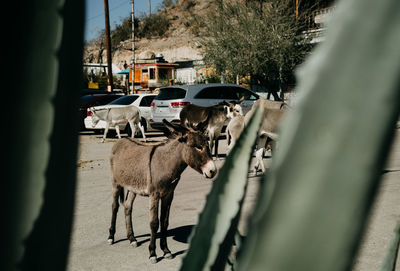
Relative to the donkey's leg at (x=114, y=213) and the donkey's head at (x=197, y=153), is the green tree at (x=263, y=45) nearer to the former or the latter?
the donkey's leg at (x=114, y=213)

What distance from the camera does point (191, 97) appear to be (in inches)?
671

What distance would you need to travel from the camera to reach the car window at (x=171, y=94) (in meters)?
17.3

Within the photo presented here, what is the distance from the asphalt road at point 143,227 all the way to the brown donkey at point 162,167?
0.81 feet

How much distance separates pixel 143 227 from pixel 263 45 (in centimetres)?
1916

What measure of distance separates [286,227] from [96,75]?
46246 millimetres

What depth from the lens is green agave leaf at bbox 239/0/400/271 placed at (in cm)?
35

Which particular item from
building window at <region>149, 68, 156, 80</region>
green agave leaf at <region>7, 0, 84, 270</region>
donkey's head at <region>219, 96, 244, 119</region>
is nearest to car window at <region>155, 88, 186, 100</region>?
donkey's head at <region>219, 96, 244, 119</region>

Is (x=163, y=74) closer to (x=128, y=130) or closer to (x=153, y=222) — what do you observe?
(x=128, y=130)

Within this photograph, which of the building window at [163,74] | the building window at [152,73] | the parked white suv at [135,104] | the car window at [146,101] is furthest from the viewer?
the building window at [152,73]

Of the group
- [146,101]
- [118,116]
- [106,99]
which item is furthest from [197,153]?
[106,99]

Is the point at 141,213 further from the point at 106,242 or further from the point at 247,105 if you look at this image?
the point at 247,105

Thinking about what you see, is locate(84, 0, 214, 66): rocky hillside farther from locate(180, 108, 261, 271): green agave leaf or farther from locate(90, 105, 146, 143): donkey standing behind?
locate(180, 108, 261, 271): green agave leaf

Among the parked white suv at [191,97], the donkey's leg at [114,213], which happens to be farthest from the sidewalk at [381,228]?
the parked white suv at [191,97]

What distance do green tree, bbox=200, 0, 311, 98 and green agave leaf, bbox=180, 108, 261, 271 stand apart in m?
22.6
